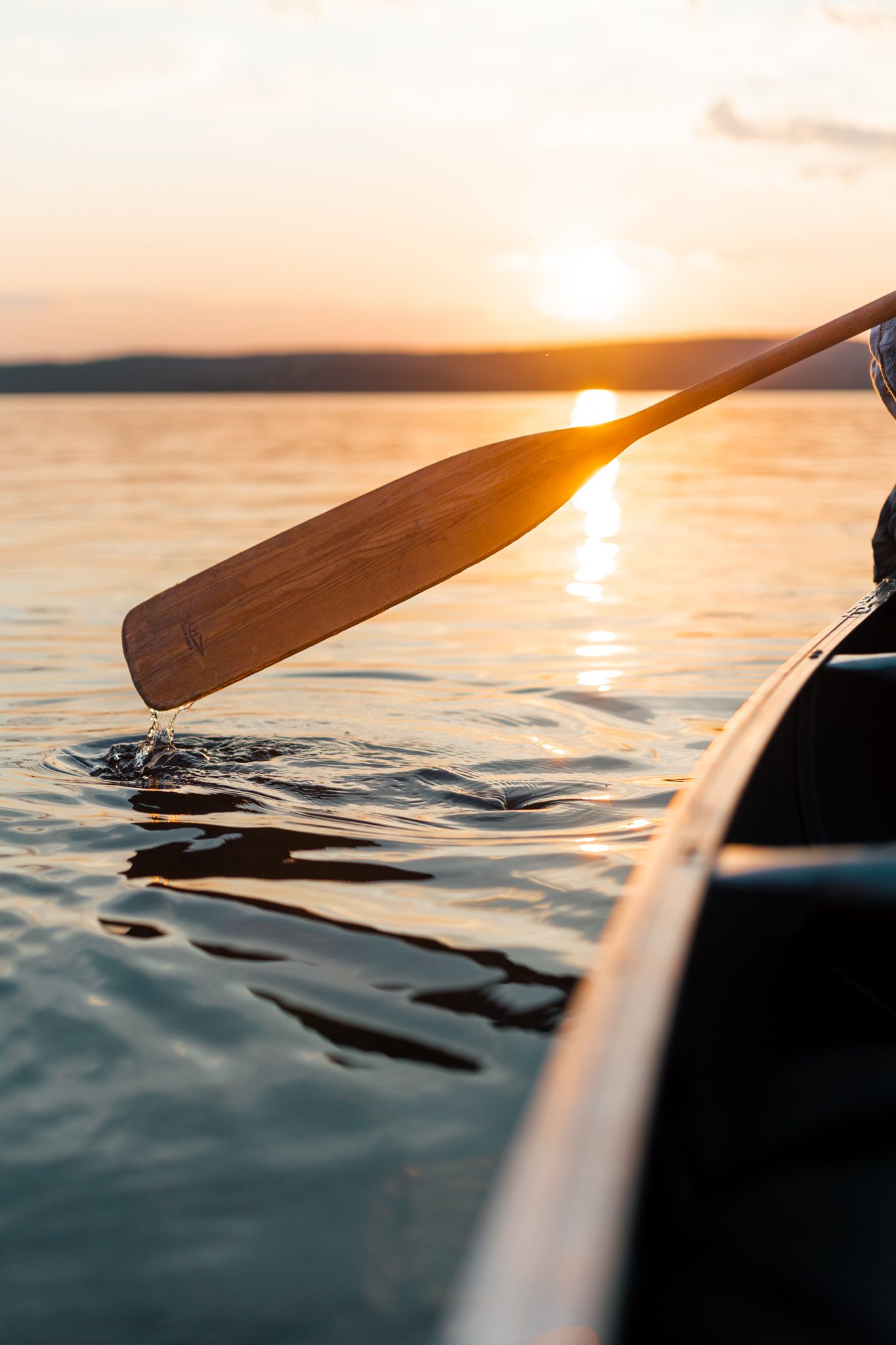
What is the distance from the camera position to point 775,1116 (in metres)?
1.39

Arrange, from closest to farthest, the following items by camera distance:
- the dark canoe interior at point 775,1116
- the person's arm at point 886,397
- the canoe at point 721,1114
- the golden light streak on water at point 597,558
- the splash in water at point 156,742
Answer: the canoe at point 721,1114
the dark canoe interior at point 775,1116
the person's arm at point 886,397
the splash in water at point 156,742
the golden light streak on water at point 597,558

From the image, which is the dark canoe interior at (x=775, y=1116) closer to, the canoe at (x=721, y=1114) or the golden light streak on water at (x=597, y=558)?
the canoe at (x=721, y=1114)

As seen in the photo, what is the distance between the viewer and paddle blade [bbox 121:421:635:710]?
340cm

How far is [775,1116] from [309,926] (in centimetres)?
128

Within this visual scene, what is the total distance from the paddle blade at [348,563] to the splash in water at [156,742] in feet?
1.15

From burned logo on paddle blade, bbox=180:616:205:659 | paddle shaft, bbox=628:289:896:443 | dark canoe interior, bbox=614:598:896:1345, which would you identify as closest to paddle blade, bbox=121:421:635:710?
burned logo on paddle blade, bbox=180:616:205:659

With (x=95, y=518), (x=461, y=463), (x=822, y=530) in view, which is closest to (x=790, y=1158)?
(x=461, y=463)

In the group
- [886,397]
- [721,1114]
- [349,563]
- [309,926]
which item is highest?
[886,397]

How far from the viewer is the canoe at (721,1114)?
72 centimetres

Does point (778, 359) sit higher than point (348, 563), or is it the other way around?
point (778, 359)

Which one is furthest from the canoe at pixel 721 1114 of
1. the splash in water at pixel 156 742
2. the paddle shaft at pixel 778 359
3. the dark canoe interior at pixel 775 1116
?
the splash in water at pixel 156 742

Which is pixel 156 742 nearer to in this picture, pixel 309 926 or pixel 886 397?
pixel 309 926

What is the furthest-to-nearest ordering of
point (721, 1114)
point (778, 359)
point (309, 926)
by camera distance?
point (778, 359), point (309, 926), point (721, 1114)

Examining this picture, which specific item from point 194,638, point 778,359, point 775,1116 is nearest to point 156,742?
point 194,638
